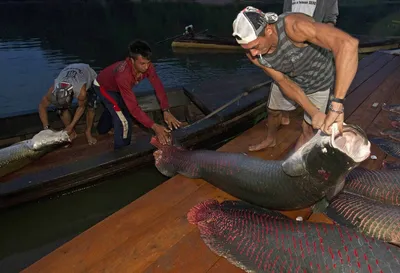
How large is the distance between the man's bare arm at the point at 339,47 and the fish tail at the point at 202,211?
1.65 meters

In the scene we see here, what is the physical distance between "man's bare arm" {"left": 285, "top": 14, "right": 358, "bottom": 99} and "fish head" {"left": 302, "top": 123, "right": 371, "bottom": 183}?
305 mm

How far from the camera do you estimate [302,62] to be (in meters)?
3.33

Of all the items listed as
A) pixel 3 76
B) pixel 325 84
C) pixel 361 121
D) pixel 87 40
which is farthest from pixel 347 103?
pixel 87 40

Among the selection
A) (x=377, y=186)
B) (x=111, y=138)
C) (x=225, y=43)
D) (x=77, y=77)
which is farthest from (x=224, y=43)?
(x=377, y=186)

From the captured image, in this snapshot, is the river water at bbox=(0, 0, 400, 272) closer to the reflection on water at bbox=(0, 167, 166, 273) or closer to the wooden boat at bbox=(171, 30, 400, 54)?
the reflection on water at bbox=(0, 167, 166, 273)

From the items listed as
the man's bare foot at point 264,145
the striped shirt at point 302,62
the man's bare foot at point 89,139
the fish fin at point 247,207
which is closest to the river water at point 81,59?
the man's bare foot at point 89,139

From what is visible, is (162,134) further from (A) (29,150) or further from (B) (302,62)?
(A) (29,150)

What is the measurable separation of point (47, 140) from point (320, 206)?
4566 millimetres

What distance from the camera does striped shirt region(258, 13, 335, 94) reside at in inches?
123

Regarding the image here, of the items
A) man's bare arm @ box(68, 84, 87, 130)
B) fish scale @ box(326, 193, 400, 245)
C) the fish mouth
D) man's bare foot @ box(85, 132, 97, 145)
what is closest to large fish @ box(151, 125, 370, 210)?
the fish mouth

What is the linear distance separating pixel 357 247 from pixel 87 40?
26.0 metres

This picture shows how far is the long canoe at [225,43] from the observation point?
55.8ft

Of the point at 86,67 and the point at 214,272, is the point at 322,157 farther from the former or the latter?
the point at 86,67

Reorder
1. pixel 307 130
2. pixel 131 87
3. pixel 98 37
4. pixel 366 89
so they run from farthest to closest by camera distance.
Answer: pixel 98 37, pixel 366 89, pixel 131 87, pixel 307 130
